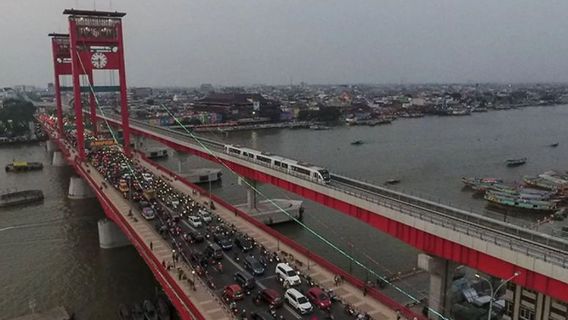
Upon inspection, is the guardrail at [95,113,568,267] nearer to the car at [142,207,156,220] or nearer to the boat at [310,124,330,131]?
the car at [142,207,156,220]

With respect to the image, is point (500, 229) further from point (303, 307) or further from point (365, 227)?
point (365, 227)

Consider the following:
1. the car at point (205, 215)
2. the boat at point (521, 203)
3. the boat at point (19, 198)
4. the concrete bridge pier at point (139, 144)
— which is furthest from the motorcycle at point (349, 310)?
the concrete bridge pier at point (139, 144)

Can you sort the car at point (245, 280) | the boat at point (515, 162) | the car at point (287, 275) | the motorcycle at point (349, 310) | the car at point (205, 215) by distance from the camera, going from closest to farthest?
the motorcycle at point (349, 310)
the car at point (245, 280)
the car at point (287, 275)
the car at point (205, 215)
the boat at point (515, 162)

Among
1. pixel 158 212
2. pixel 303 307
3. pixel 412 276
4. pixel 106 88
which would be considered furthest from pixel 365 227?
pixel 106 88

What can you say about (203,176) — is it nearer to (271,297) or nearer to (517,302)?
(271,297)

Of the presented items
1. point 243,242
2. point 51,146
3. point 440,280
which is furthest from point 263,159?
point 51,146

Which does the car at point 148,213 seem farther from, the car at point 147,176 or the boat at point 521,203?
the boat at point 521,203

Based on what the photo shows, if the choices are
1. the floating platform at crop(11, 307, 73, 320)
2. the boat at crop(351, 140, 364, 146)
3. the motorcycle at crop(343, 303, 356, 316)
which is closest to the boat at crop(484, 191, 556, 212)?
the motorcycle at crop(343, 303, 356, 316)
